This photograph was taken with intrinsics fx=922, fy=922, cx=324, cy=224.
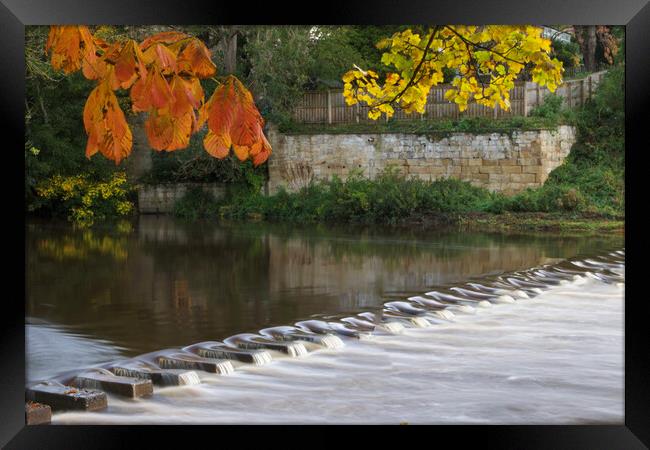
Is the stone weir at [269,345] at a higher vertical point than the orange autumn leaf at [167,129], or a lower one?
lower

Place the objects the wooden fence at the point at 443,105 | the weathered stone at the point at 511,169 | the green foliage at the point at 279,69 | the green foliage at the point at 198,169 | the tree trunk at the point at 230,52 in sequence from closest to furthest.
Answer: the green foliage at the point at 198,169 → the tree trunk at the point at 230,52 → the green foliage at the point at 279,69 → the wooden fence at the point at 443,105 → the weathered stone at the point at 511,169

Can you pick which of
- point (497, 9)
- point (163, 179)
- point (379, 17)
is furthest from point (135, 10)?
point (163, 179)

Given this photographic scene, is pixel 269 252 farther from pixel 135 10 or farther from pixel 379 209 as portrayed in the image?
pixel 135 10

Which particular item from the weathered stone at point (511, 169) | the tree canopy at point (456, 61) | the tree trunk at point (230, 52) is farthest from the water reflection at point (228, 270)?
the tree canopy at point (456, 61)

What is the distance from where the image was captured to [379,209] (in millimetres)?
16359

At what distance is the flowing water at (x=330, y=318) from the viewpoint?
220 inches

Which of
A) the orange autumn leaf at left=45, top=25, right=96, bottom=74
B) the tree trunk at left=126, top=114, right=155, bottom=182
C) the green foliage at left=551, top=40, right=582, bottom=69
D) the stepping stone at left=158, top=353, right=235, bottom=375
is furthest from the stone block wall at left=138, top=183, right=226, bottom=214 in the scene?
the orange autumn leaf at left=45, top=25, right=96, bottom=74

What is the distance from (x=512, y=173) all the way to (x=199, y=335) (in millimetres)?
10544

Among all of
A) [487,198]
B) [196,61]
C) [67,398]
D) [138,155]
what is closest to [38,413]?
[67,398]

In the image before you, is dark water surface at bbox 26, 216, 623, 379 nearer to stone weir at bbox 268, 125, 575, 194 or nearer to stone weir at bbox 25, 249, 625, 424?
stone weir at bbox 25, 249, 625, 424

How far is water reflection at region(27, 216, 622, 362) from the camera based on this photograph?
8375mm

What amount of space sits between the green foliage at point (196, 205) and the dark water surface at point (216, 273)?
0.30m

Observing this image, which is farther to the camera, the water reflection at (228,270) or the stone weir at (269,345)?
the water reflection at (228,270)

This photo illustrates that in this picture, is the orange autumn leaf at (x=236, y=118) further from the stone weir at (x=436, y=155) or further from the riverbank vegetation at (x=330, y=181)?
the stone weir at (x=436, y=155)
